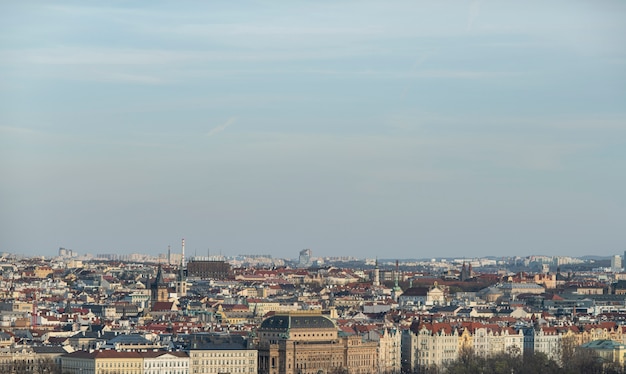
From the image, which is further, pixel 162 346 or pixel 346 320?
pixel 346 320

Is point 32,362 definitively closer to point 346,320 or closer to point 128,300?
point 346,320

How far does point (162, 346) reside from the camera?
71625 millimetres

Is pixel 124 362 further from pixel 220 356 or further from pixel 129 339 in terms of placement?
pixel 220 356

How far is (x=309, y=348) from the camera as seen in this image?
244 feet

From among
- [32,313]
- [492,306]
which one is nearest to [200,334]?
[32,313]

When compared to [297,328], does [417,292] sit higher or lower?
higher

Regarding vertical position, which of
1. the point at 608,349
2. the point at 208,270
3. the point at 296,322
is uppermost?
the point at 208,270

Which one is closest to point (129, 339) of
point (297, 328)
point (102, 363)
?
point (102, 363)

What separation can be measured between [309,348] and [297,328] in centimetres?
88

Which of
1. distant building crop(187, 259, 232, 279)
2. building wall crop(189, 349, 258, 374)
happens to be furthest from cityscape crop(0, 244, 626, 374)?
distant building crop(187, 259, 232, 279)

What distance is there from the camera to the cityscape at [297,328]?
70.5 meters

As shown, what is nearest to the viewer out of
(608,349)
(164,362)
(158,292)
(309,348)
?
(164,362)

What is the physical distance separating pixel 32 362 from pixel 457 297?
194ft

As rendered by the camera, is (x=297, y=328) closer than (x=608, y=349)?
Yes
